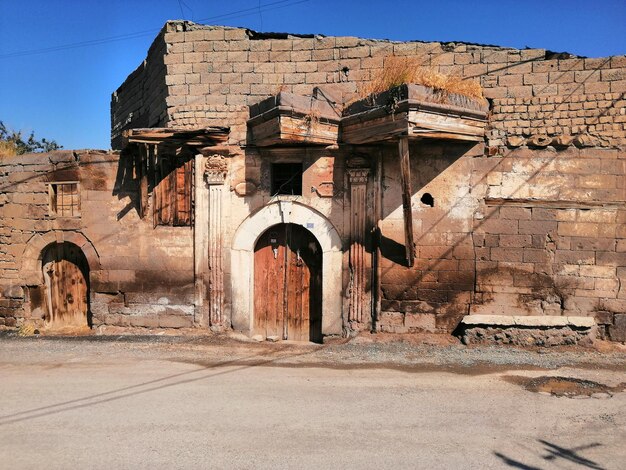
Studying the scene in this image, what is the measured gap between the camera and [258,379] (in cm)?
602

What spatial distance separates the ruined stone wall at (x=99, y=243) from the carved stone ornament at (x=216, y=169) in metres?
1.08

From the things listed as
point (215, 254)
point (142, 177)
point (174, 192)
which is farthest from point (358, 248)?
point (142, 177)

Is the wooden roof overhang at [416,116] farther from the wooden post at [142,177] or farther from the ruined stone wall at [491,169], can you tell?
the wooden post at [142,177]

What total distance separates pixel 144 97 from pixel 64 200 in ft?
9.58

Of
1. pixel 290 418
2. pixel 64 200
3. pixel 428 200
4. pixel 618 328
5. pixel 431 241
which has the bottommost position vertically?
pixel 290 418

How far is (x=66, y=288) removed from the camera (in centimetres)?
924

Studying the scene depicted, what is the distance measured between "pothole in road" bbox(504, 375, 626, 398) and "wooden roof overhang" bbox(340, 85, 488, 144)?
383 centimetres

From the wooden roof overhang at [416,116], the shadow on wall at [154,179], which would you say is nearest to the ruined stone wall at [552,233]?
the wooden roof overhang at [416,116]

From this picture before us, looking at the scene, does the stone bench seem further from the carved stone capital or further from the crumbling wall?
the carved stone capital

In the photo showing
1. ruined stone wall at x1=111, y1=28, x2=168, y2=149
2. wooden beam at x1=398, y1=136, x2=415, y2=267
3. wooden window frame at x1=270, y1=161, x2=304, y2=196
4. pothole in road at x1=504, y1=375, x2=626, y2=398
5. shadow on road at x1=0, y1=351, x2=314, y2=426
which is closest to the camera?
shadow on road at x1=0, y1=351, x2=314, y2=426

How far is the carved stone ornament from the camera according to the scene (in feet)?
27.3

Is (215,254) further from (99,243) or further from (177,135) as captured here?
(99,243)

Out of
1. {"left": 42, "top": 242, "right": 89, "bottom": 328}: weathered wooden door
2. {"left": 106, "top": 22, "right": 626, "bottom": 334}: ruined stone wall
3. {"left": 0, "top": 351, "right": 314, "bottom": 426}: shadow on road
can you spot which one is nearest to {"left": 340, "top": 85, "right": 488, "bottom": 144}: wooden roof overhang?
{"left": 106, "top": 22, "right": 626, "bottom": 334}: ruined stone wall

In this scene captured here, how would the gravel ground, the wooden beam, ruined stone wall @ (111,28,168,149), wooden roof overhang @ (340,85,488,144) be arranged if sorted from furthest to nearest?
ruined stone wall @ (111,28,168,149), the wooden beam, wooden roof overhang @ (340,85,488,144), the gravel ground
